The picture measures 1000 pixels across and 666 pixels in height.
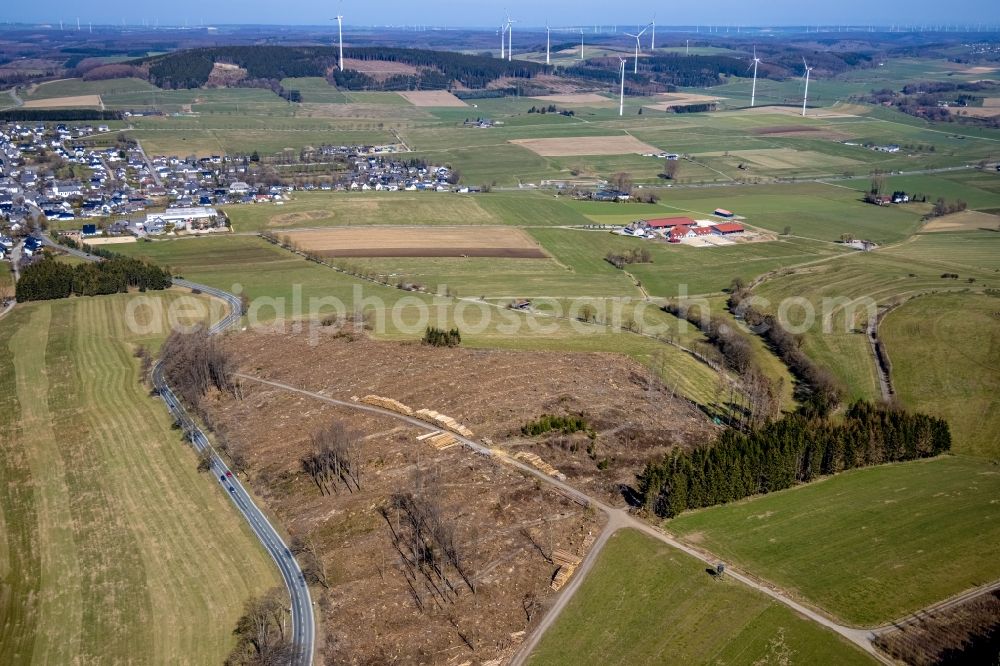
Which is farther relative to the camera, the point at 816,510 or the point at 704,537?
the point at 816,510

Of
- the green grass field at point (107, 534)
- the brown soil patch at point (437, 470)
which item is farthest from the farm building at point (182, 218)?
the green grass field at point (107, 534)

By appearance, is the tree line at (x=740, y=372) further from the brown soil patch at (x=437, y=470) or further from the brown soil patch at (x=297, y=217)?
the brown soil patch at (x=297, y=217)

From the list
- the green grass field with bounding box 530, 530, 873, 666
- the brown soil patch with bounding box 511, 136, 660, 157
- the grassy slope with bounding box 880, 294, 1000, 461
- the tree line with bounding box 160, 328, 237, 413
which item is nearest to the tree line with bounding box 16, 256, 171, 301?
the tree line with bounding box 160, 328, 237, 413

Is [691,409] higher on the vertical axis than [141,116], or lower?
lower

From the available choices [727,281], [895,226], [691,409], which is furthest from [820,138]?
[691,409]

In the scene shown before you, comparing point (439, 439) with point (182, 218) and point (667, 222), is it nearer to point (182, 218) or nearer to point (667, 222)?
point (667, 222)

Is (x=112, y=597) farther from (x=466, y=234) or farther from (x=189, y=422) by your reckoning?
(x=466, y=234)
